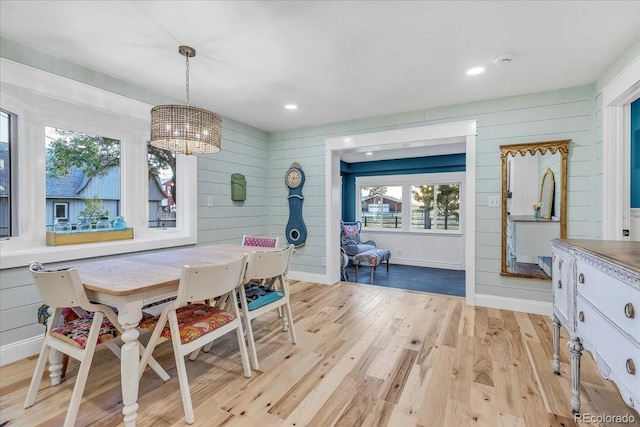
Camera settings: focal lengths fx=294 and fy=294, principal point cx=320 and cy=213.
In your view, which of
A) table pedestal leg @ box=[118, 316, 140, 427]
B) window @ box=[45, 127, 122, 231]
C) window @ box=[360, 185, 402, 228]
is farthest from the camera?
window @ box=[360, 185, 402, 228]

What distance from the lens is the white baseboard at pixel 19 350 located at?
6.86 feet

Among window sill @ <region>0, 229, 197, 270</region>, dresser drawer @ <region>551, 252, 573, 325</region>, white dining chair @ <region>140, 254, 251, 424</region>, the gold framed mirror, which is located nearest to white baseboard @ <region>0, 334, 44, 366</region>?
window sill @ <region>0, 229, 197, 270</region>

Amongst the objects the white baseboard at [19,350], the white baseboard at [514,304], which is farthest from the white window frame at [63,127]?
the white baseboard at [514,304]

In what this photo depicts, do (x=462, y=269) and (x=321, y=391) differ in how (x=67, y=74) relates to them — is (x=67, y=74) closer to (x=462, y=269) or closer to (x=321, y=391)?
(x=321, y=391)

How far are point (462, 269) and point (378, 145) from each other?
3270 millimetres

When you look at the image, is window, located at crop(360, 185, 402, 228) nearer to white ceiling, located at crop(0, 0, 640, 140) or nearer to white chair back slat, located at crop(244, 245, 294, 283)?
white ceiling, located at crop(0, 0, 640, 140)

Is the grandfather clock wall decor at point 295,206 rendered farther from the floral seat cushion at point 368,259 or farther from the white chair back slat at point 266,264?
the white chair back slat at point 266,264

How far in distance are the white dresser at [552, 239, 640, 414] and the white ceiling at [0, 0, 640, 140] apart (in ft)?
4.80

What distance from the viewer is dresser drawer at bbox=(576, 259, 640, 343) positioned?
1009 mm

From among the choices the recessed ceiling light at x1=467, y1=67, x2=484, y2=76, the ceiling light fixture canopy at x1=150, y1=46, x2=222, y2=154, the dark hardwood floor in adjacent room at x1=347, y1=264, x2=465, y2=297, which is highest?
the recessed ceiling light at x1=467, y1=67, x2=484, y2=76

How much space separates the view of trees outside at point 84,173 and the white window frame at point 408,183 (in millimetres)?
4558

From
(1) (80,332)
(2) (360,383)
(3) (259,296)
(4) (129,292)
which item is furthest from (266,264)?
(1) (80,332)

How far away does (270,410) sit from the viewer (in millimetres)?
1614

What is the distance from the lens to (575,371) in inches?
60.8
